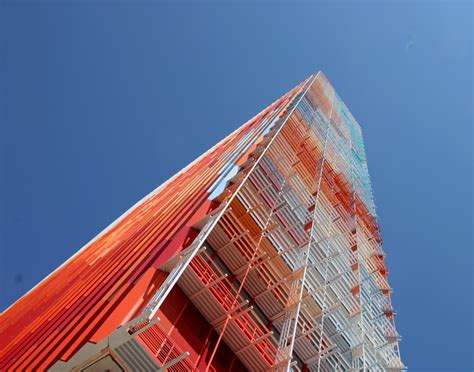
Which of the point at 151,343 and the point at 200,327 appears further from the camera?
the point at 200,327

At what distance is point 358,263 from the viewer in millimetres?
21938

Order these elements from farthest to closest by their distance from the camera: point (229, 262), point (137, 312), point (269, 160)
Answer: point (269, 160) → point (229, 262) → point (137, 312)

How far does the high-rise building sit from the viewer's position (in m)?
10.9

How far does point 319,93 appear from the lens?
137ft

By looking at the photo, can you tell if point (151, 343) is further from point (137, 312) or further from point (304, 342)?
point (304, 342)

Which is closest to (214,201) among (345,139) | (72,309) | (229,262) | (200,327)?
(229,262)

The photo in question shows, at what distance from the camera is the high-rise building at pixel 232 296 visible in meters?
10.9

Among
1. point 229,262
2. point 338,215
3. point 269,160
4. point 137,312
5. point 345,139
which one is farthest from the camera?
point 345,139

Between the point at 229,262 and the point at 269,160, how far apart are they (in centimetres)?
687

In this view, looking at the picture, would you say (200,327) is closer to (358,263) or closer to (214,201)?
(214,201)

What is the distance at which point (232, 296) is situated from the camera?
1432cm

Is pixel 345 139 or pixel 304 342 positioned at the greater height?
pixel 345 139

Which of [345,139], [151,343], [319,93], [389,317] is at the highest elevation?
[319,93]

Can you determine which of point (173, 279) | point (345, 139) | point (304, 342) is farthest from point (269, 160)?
point (345, 139)
